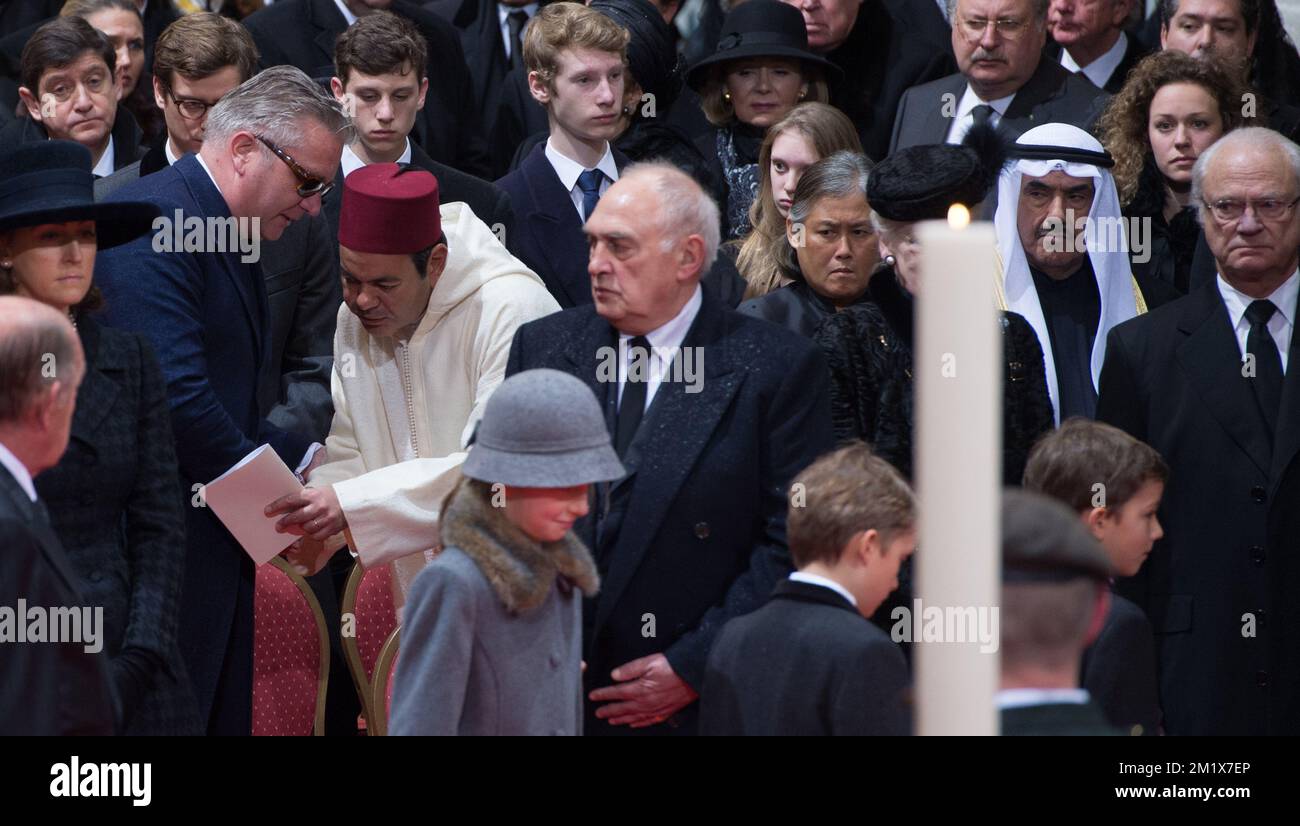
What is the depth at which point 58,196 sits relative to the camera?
4207 millimetres

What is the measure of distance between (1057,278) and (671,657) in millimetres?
2061

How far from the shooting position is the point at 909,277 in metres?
4.68

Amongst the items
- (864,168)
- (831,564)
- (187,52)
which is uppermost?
(187,52)

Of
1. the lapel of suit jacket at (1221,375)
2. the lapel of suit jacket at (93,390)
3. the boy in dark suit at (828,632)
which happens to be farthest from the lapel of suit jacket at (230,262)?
the lapel of suit jacket at (1221,375)

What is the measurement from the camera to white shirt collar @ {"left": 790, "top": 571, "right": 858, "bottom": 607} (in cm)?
348

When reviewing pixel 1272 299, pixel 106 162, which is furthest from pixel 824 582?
pixel 106 162

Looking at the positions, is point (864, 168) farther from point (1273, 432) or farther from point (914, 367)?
point (1273, 432)

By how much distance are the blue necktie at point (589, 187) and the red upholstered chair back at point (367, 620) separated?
162 cm

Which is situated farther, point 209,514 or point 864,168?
point 864,168

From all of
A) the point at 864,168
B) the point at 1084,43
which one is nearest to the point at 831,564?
the point at 864,168

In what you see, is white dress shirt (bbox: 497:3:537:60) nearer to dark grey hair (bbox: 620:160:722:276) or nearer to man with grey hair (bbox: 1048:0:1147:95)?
man with grey hair (bbox: 1048:0:1147:95)

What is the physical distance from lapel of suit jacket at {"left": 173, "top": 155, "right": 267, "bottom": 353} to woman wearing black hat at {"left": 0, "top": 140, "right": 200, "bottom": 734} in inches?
17.1

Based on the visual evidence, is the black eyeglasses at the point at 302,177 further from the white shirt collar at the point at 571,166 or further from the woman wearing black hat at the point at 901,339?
the woman wearing black hat at the point at 901,339

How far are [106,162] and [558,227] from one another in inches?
79.5
